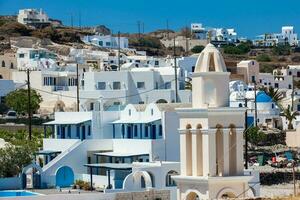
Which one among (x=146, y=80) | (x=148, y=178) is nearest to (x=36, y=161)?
(x=148, y=178)

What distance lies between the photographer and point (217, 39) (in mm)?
138750

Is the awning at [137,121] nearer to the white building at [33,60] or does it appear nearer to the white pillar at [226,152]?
the white pillar at [226,152]

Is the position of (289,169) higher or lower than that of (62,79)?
lower

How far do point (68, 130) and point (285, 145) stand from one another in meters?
20.3

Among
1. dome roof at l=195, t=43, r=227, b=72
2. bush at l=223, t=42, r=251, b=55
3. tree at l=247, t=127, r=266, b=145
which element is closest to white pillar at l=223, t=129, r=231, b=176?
dome roof at l=195, t=43, r=227, b=72

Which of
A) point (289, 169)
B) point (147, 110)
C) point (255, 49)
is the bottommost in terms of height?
point (289, 169)

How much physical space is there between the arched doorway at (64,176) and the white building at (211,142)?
1452cm

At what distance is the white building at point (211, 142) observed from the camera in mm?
17766

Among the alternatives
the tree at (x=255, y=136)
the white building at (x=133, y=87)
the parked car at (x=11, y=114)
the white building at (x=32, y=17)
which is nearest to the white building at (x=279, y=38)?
the white building at (x=32, y=17)

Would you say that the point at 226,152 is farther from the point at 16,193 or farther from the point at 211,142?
the point at 16,193

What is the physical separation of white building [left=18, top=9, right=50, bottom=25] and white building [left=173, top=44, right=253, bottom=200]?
10428 cm

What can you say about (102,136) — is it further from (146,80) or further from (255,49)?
(255,49)

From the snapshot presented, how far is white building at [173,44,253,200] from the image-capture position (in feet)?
58.3

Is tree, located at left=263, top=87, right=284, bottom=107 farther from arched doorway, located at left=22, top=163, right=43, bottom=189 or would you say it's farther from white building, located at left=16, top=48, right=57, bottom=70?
arched doorway, located at left=22, top=163, right=43, bottom=189
